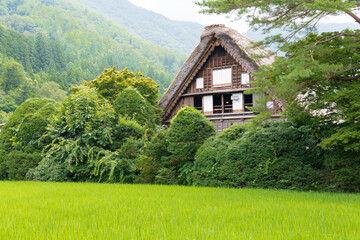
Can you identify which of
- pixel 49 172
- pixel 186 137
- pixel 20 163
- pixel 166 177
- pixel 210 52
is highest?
pixel 210 52

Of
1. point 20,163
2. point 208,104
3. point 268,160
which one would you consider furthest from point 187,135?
point 208,104

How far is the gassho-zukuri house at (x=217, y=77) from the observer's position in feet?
62.4

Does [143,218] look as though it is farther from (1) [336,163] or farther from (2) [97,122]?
(2) [97,122]

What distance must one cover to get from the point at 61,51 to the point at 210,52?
84.5 metres

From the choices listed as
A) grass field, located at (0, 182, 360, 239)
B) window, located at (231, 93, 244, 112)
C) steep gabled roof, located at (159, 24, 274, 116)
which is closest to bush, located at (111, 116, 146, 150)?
steep gabled roof, located at (159, 24, 274, 116)

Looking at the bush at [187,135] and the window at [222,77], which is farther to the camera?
the window at [222,77]

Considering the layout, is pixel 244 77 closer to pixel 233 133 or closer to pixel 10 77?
pixel 233 133

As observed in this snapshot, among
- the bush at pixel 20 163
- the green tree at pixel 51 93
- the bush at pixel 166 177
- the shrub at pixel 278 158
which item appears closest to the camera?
the shrub at pixel 278 158

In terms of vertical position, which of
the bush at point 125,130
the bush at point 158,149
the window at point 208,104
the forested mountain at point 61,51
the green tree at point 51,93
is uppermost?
the forested mountain at point 61,51

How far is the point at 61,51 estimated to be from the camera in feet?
309

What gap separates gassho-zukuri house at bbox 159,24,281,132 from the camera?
19031mm

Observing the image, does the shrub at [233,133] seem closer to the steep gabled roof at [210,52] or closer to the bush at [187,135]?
the bush at [187,135]

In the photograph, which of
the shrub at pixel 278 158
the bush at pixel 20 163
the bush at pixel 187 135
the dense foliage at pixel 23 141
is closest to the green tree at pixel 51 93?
the dense foliage at pixel 23 141

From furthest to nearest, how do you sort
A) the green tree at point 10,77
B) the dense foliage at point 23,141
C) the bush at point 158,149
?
the green tree at point 10,77
the dense foliage at point 23,141
the bush at point 158,149
